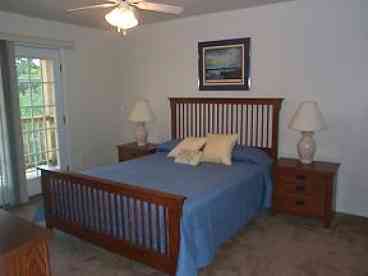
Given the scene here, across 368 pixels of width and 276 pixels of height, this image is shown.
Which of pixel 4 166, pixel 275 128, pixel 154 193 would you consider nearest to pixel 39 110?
pixel 4 166

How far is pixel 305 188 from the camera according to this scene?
3330mm

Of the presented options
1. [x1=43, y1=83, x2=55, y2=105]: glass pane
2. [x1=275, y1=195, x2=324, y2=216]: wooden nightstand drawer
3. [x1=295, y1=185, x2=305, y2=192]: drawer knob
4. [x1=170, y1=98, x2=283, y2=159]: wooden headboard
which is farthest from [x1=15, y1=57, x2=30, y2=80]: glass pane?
[x1=295, y1=185, x2=305, y2=192]: drawer knob

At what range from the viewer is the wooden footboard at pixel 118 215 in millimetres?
2293

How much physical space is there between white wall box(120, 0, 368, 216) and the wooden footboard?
2.13 meters

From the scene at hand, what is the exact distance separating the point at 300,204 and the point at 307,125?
842 millimetres

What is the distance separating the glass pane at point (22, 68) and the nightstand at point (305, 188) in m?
3.28

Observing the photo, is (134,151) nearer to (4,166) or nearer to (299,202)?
(4,166)

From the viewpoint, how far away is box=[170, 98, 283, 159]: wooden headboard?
384cm

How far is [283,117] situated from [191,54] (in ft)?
5.08

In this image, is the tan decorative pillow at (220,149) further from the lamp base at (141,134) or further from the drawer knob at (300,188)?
the lamp base at (141,134)

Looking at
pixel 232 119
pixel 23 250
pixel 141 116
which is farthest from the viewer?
pixel 141 116

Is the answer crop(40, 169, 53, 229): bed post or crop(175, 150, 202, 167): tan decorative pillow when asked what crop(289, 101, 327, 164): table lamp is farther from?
crop(40, 169, 53, 229): bed post

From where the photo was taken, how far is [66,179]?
294cm

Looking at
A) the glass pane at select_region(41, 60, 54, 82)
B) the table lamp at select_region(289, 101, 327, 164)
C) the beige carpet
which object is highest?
the glass pane at select_region(41, 60, 54, 82)
